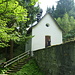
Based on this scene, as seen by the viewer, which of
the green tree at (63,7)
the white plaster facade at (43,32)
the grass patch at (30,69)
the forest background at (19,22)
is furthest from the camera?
the green tree at (63,7)

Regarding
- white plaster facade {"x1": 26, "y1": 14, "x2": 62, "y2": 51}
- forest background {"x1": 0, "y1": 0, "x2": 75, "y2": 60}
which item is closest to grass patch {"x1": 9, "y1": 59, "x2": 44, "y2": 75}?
forest background {"x1": 0, "y1": 0, "x2": 75, "y2": 60}

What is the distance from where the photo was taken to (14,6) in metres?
5.03

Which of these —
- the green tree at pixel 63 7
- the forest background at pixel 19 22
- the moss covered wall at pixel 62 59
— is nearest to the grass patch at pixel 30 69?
the moss covered wall at pixel 62 59

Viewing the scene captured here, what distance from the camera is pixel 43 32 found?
12.7 metres

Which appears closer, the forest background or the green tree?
the forest background

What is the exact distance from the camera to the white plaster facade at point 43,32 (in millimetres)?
12122

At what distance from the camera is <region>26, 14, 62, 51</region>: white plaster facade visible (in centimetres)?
1212

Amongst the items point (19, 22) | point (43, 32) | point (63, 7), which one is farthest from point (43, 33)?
point (63, 7)

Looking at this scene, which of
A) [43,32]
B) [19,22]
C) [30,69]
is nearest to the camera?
[30,69]

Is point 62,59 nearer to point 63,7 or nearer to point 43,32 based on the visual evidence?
point 43,32

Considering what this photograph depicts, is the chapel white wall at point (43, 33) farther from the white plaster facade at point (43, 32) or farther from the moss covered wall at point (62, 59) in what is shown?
the moss covered wall at point (62, 59)

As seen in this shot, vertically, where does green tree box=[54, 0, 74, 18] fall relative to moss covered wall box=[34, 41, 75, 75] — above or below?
above

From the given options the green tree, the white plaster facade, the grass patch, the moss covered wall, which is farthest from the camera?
the green tree

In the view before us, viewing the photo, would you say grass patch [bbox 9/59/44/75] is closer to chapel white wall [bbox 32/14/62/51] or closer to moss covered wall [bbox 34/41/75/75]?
moss covered wall [bbox 34/41/75/75]
